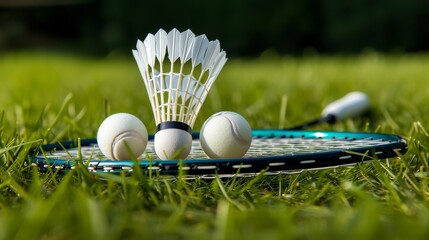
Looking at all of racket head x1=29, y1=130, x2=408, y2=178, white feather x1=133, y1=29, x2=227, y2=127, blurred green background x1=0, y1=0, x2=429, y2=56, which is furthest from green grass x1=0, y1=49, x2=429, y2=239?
blurred green background x1=0, y1=0, x2=429, y2=56

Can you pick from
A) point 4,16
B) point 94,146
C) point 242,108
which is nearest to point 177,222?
point 94,146

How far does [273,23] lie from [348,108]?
6736 millimetres

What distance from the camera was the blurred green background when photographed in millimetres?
8844

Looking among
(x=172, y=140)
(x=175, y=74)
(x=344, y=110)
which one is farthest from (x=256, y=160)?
(x=344, y=110)

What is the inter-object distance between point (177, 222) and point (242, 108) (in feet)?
6.19

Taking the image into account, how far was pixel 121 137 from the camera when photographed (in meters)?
1.51

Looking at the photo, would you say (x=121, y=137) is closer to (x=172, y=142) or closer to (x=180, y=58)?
(x=172, y=142)

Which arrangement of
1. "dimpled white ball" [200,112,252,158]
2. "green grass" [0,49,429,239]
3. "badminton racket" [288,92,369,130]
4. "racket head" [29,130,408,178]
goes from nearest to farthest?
1. "green grass" [0,49,429,239]
2. "racket head" [29,130,408,178]
3. "dimpled white ball" [200,112,252,158]
4. "badminton racket" [288,92,369,130]

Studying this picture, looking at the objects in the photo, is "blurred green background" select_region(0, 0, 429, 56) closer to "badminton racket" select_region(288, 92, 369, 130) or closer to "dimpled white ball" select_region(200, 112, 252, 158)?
"badminton racket" select_region(288, 92, 369, 130)

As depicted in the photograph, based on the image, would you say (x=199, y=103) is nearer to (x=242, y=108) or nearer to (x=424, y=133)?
(x=424, y=133)

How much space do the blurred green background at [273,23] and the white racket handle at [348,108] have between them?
624 cm

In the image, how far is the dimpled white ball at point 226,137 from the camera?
150cm

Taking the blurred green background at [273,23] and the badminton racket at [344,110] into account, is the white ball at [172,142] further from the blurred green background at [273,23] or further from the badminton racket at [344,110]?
the blurred green background at [273,23]

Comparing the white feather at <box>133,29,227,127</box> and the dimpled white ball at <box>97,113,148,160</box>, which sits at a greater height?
the white feather at <box>133,29,227,127</box>
